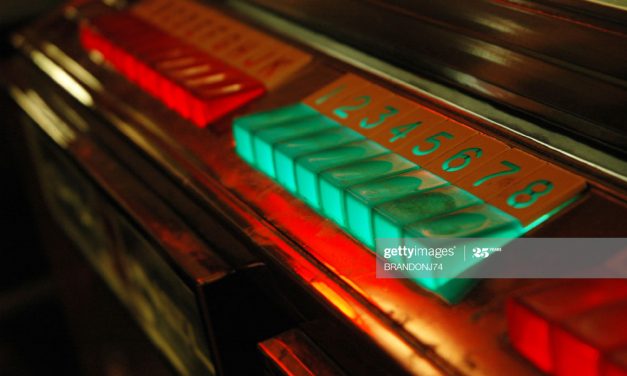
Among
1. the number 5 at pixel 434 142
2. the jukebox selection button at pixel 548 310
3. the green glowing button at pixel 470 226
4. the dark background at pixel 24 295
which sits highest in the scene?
the number 5 at pixel 434 142

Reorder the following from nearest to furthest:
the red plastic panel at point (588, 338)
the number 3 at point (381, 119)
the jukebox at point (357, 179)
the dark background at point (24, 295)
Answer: the red plastic panel at point (588, 338) → the jukebox at point (357, 179) → the number 3 at point (381, 119) → the dark background at point (24, 295)

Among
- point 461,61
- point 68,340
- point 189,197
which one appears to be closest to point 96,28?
point 189,197

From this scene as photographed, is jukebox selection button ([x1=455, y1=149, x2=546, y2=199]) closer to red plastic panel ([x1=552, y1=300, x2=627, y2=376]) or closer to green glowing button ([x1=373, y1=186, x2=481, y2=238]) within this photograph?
green glowing button ([x1=373, y1=186, x2=481, y2=238])

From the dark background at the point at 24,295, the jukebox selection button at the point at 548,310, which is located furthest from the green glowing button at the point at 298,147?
the dark background at the point at 24,295

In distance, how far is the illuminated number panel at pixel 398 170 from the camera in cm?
63

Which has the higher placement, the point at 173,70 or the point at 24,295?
the point at 173,70

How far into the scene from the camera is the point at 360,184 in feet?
2.24

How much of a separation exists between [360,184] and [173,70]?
0.44 meters

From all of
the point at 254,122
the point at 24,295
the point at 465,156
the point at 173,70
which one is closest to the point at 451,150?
the point at 465,156

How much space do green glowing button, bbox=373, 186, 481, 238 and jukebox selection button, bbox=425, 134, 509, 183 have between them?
3cm

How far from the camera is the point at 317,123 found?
0.84 meters

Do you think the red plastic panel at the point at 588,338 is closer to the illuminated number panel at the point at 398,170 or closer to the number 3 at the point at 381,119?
the illuminated number panel at the point at 398,170

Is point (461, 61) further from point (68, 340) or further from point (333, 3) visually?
point (68, 340)

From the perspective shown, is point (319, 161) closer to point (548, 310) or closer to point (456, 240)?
point (456, 240)
